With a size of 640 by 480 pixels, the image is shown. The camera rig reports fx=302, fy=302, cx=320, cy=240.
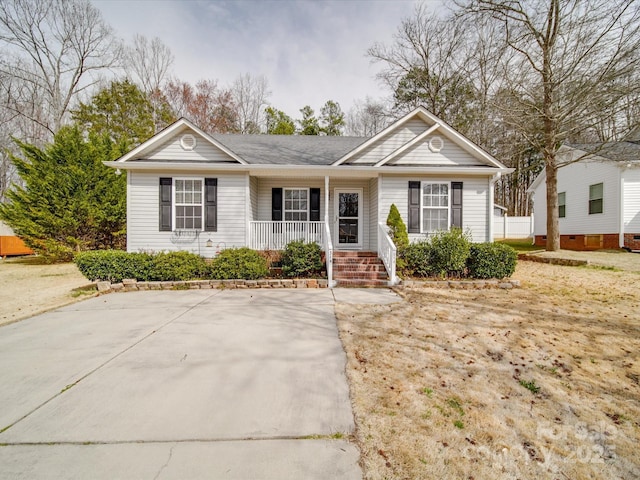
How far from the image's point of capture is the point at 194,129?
9539 mm

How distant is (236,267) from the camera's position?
8469mm

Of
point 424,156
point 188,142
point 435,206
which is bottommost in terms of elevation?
point 435,206

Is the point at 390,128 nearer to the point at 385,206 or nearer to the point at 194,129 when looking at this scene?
the point at 385,206

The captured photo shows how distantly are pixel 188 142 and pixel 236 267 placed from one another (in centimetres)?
449

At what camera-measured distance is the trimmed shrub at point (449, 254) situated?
845 centimetres

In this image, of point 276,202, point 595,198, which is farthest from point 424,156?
point 595,198

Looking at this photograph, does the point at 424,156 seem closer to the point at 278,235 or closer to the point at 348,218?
the point at 348,218

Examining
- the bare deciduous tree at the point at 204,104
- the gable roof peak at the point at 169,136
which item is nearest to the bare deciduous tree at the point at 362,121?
the bare deciduous tree at the point at 204,104

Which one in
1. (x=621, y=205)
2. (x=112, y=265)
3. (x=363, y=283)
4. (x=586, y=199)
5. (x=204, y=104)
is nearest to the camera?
(x=112, y=265)

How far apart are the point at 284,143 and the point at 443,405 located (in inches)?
464

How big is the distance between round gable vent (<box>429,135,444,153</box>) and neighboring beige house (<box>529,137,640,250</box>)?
692cm

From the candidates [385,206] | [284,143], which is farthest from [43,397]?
[284,143]

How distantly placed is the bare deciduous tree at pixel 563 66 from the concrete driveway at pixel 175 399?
44.5 ft

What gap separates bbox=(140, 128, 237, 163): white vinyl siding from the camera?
9.66 metres
